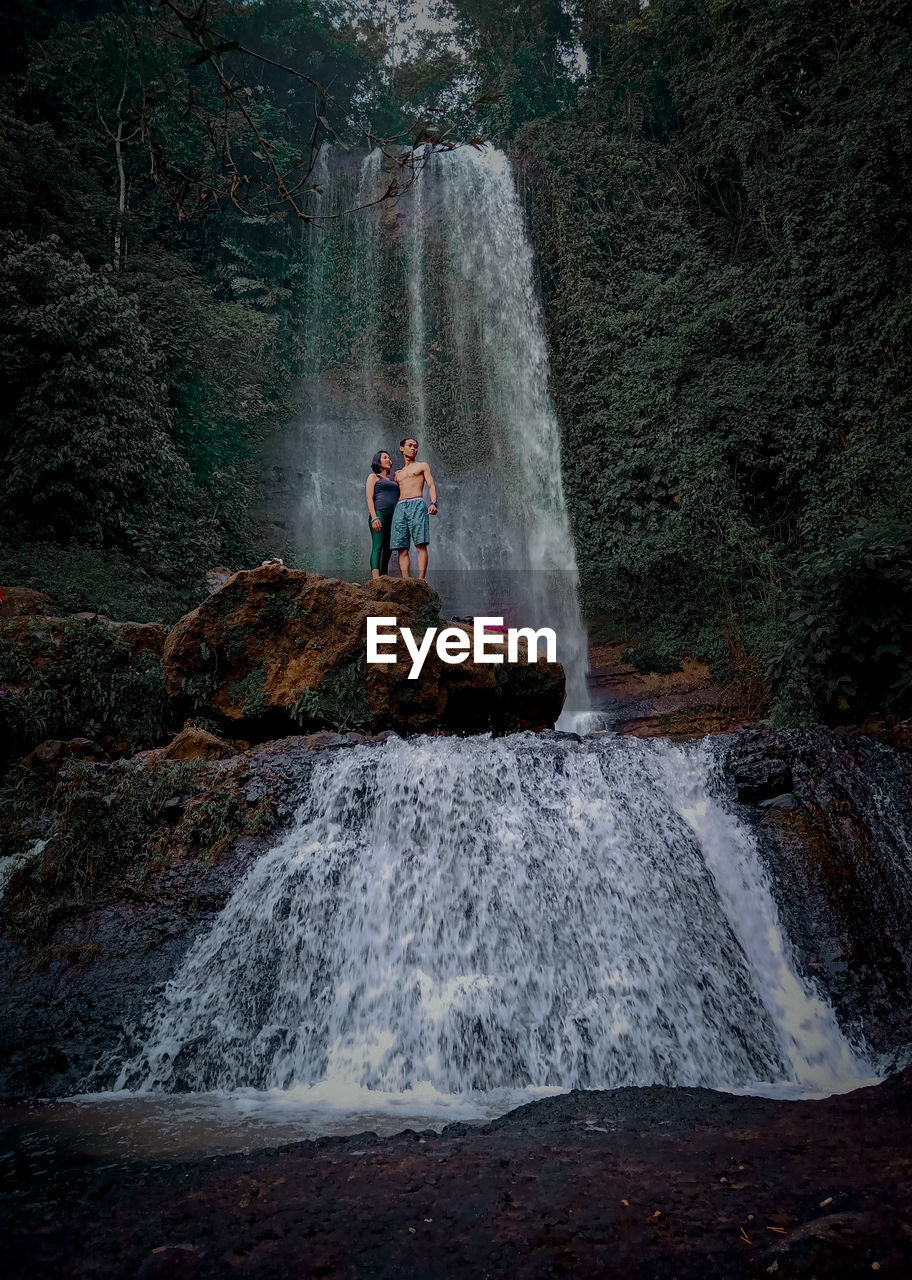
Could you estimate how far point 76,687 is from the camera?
21.4 ft

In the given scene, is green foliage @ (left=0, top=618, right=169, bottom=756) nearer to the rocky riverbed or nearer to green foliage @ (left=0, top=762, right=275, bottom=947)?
green foliage @ (left=0, top=762, right=275, bottom=947)

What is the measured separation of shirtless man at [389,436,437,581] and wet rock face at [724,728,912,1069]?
457 cm

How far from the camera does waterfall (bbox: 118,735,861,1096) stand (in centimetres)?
349

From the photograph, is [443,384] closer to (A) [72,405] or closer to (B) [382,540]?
(A) [72,405]

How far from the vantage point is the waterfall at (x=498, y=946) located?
349 cm

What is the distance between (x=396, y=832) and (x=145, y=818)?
5.79 feet

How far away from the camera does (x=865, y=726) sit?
523 centimetres

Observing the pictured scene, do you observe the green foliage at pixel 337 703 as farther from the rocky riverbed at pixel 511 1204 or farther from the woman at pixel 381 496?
the rocky riverbed at pixel 511 1204

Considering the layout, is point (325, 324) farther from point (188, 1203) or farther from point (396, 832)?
point (188, 1203)

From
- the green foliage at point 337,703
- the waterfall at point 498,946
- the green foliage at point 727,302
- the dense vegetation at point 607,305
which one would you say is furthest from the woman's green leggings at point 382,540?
the green foliage at point 727,302

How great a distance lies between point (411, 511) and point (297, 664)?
2823 mm

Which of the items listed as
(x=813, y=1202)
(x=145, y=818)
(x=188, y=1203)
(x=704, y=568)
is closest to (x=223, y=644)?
(x=145, y=818)

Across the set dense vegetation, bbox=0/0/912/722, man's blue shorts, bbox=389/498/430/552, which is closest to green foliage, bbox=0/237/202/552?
dense vegetation, bbox=0/0/912/722

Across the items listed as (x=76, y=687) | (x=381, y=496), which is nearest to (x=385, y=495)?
(x=381, y=496)
